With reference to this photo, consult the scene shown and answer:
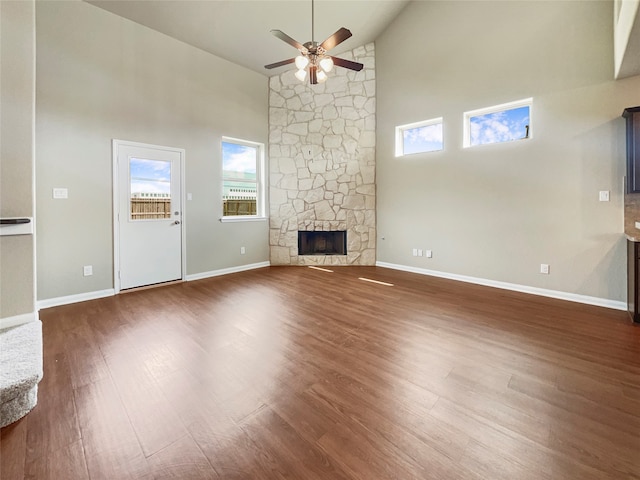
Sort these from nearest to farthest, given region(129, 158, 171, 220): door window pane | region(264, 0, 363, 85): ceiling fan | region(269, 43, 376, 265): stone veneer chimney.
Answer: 1. region(264, 0, 363, 85): ceiling fan
2. region(129, 158, 171, 220): door window pane
3. region(269, 43, 376, 265): stone veneer chimney

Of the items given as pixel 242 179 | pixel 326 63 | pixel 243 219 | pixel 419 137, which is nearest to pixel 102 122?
pixel 242 179

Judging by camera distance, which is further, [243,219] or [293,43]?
[243,219]

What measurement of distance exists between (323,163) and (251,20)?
8.37 ft

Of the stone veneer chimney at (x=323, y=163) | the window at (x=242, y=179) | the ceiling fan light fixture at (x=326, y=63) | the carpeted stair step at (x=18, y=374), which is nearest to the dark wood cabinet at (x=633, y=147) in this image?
the ceiling fan light fixture at (x=326, y=63)

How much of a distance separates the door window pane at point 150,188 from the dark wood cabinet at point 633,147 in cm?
583

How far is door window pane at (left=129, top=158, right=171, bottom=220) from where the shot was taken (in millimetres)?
3979

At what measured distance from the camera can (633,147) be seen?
2951 millimetres

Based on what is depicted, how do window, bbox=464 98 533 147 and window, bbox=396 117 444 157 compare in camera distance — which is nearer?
window, bbox=464 98 533 147

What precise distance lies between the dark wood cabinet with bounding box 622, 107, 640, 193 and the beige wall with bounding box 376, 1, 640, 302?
18cm

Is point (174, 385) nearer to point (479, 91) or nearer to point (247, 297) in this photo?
point (247, 297)

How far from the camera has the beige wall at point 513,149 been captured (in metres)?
3.26

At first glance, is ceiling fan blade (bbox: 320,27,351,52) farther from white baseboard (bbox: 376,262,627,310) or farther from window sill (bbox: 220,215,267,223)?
white baseboard (bbox: 376,262,627,310)

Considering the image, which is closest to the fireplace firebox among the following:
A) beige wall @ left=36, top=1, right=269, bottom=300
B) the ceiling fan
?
beige wall @ left=36, top=1, right=269, bottom=300

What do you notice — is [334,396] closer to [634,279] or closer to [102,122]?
[634,279]
